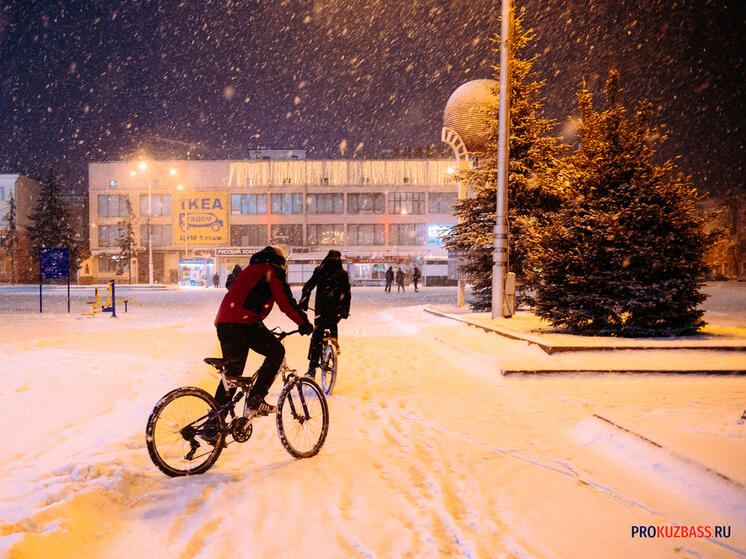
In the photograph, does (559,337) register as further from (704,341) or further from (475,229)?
(475,229)

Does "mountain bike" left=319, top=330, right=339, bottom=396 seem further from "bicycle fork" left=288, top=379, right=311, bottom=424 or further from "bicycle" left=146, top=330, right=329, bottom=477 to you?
"bicycle fork" left=288, top=379, right=311, bottom=424

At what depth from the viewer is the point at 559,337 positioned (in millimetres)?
11930

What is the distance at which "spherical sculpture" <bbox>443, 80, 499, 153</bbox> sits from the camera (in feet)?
86.2

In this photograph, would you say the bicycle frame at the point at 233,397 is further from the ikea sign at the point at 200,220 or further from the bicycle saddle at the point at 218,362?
the ikea sign at the point at 200,220

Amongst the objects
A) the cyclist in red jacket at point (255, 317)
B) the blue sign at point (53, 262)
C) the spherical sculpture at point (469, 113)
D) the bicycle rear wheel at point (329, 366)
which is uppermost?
the spherical sculpture at point (469, 113)

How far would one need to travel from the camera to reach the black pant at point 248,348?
477 centimetres

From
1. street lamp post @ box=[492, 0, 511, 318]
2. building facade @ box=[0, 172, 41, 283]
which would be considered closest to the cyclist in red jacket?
street lamp post @ box=[492, 0, 511, 318]

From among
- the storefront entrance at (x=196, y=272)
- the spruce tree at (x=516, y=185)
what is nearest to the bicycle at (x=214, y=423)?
the spruce tree at (x=516, y=185)

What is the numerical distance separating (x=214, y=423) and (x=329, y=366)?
137 inches

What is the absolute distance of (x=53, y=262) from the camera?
21609 mm

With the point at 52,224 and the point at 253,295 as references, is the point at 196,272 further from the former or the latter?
the point at 253,295

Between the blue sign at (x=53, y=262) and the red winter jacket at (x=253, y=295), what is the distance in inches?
761

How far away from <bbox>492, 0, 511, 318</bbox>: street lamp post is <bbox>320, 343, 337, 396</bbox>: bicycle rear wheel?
8.23 m

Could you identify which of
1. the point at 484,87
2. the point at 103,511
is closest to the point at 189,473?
the point at 103,511
